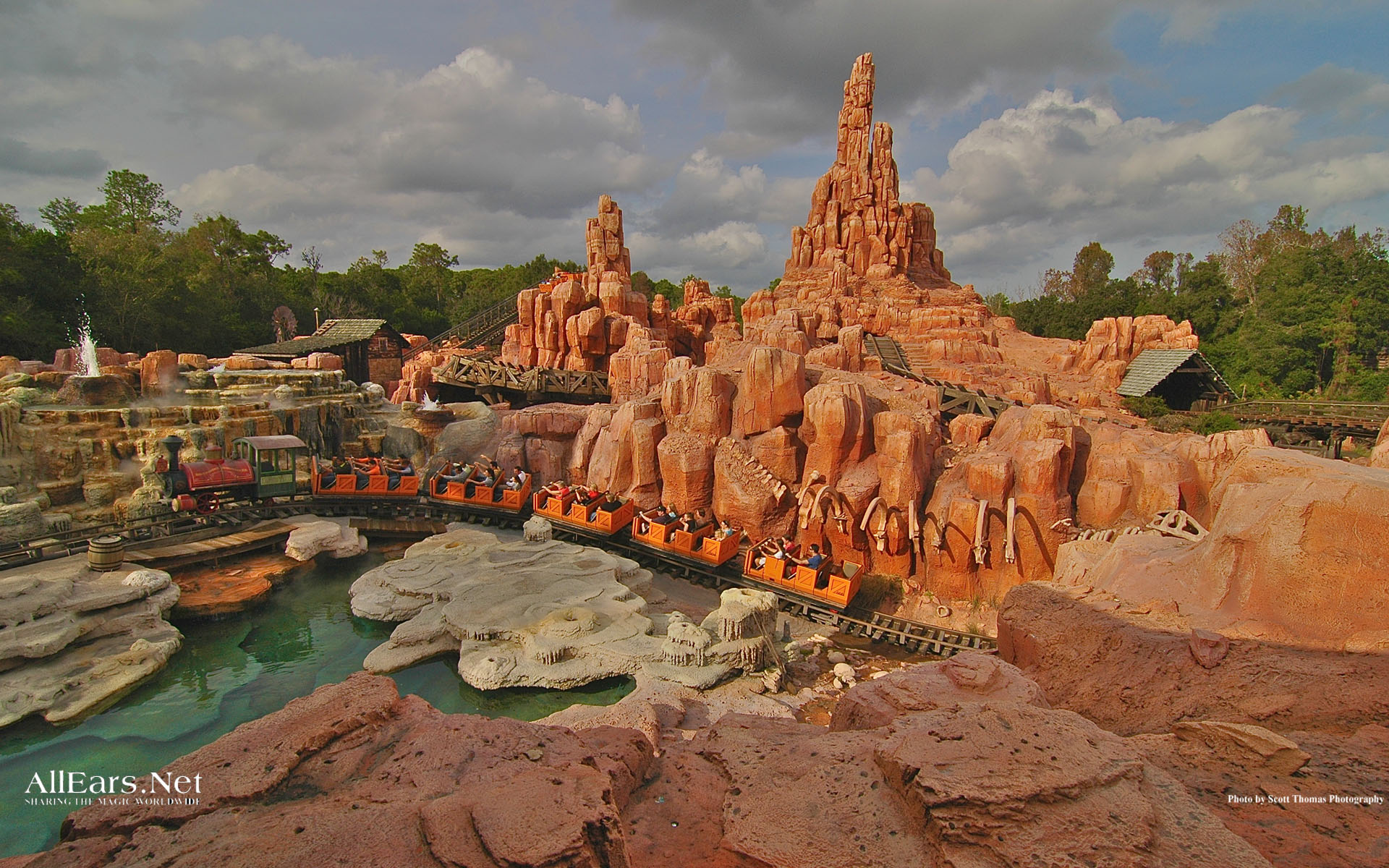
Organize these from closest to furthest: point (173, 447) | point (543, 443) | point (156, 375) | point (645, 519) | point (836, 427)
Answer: point (836, 427) → point (173, 447) → point (645, 519) → point (156, 375) → point (543, 443)

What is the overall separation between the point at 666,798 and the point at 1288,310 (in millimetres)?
40070

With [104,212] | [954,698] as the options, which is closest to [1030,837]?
[954,698]

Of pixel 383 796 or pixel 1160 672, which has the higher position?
pixel 383 796

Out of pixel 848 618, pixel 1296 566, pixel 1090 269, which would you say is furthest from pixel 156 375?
pixel 1090 269

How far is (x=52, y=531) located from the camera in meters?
14.4

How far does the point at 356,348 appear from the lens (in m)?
34.5

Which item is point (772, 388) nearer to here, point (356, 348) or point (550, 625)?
point (550, 625)

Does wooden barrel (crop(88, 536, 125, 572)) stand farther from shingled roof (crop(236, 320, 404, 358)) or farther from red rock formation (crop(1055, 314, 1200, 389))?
red rock formation (crop(1055, 314, 1200, 389))

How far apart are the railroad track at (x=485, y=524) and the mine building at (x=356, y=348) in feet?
54.4

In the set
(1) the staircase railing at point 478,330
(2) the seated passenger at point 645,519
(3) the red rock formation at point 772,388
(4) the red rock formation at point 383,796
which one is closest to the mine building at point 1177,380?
(3) the red rock formation at point 772,388

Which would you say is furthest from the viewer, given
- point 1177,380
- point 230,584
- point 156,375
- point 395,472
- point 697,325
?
point 697,325

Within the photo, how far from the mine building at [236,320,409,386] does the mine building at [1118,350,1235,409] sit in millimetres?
37892

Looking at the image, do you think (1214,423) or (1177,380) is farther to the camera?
(1177,380)

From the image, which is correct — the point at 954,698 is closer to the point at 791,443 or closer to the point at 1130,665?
the point at 1130,665
